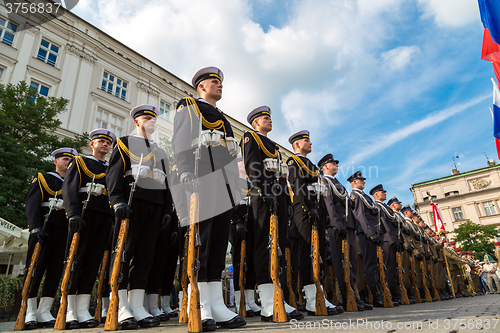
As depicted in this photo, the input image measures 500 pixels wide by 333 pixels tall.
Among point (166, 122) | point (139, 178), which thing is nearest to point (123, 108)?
point (166, 122)

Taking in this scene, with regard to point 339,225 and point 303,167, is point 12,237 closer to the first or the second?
point 303,167

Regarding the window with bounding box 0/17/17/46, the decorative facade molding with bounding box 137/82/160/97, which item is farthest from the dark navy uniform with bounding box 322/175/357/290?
the decorative facade molding with bounding box 137/82/160/97

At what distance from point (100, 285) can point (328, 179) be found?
13.9ft

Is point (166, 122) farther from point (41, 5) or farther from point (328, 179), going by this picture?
point (328, 179)

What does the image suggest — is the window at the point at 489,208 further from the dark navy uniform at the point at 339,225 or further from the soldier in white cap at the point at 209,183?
the soldier in white cap at the point at 209,183

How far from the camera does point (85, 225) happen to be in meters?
3.81

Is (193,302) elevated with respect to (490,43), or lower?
lower

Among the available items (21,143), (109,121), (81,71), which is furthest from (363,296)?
(81,71)

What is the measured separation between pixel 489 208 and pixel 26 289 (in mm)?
53197

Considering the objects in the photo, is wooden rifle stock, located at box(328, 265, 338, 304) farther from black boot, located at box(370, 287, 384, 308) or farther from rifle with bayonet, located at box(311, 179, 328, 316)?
rifle with bayonet, located at box(311, 179, 328, 316)

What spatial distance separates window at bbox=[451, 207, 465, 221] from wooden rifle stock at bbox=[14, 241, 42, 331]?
173ft

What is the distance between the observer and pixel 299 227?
14.1 feet

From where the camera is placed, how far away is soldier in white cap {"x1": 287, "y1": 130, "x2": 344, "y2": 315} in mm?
4023

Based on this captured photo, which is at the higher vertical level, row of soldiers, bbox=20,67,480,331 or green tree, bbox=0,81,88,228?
green tree, bbox=0,81,88,228
